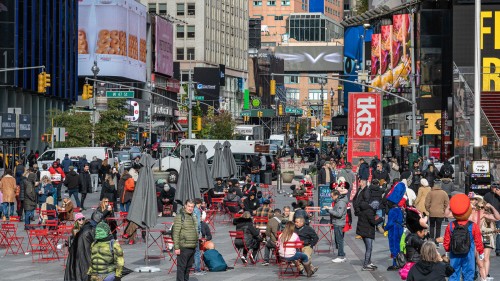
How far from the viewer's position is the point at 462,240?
17.0m

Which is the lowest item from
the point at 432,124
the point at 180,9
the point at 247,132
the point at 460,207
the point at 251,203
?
the point at 251,203

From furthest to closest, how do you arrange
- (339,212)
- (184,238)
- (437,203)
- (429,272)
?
(437,203) → (339,212) → (184,238) → (429,272)

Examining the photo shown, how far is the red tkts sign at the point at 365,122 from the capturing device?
46156mm

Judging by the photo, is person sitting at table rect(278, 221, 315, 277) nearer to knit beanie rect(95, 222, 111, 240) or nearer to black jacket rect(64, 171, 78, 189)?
knit beanie rect(95, 222, 111, 240)

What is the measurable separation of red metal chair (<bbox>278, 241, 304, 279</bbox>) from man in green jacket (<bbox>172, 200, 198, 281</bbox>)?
2.76 metres

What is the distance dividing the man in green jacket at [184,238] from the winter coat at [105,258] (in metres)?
4.00

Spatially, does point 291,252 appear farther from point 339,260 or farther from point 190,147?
point 190,147

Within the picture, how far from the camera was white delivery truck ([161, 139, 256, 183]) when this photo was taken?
58.5 metres

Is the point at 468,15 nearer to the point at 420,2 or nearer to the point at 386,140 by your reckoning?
the point at 420,2

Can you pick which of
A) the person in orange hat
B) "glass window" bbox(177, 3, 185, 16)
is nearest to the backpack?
the person in orange hat

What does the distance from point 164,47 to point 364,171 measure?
101m

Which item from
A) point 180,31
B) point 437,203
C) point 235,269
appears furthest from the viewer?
point 180,31

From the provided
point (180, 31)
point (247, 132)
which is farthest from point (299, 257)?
point (180, 31)

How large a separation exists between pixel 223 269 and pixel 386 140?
233 ft
